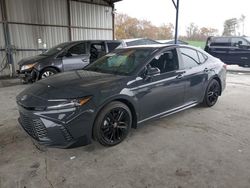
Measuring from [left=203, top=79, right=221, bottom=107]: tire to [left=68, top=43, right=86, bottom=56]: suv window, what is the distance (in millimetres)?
4312

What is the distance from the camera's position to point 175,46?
12.3 feet

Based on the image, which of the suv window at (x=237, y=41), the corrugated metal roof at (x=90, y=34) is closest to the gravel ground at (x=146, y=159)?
the suv window at (x=237, y=41)

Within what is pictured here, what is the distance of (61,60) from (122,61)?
3.80 metres

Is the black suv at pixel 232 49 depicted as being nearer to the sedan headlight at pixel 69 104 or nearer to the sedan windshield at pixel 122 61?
the sedan windshield at pixel 122 61

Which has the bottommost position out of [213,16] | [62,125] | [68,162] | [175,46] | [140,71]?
[68,162]

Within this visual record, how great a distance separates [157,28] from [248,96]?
28.5 metres

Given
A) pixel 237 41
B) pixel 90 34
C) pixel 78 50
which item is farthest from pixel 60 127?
pixel 90 34

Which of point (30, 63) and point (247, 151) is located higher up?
point (30, 63)

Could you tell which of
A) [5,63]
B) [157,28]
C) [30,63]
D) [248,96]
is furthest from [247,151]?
[157,28]

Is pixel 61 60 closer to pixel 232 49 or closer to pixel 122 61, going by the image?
pixel 122 61

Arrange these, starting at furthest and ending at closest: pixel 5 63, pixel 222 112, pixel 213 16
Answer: pixel 213 16 → pixel 5 63 → pixel 222 112

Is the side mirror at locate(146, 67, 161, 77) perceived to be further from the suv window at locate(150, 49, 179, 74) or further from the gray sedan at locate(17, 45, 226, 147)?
the suv window at locate(150, 49, 179, 74)

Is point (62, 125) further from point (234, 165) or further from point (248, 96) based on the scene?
point (248, 96)

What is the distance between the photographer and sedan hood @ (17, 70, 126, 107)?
2609 mm
